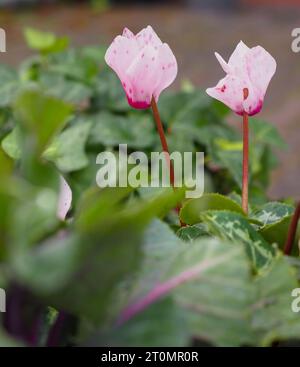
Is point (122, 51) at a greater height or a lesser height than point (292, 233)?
greater

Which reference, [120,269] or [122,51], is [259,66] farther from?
[120,269]

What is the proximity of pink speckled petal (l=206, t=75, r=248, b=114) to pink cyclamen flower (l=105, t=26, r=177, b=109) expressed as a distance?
0.16ft

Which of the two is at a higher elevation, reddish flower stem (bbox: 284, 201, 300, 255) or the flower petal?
the flower petal

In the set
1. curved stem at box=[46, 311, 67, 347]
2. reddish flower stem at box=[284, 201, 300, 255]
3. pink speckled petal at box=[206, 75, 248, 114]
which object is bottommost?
curved stem at box=[46, 311, 67, 347]

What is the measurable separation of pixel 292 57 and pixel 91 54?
2.67 m

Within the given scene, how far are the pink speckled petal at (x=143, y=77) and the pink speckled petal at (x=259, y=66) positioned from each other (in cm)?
9

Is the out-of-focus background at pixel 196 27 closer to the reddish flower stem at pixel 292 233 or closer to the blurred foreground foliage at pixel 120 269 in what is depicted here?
the reddish flower stem at pixel 292 233

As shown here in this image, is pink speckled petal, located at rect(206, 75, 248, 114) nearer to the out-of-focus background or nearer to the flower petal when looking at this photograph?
the flower petal

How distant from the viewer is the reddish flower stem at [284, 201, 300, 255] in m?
0.69

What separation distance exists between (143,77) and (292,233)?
0.22 meters

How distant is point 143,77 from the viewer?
0.81 metres

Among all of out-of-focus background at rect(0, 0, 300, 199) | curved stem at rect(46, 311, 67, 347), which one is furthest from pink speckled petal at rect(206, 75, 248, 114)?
out-of-focus background at rect(0, 0, 300, 199)

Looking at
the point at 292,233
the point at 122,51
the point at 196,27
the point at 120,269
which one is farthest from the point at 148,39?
the point at 196,27

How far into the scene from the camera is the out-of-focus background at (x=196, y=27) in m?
4.00
